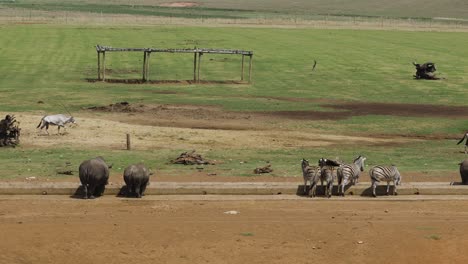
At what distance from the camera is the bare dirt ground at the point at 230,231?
1888cm

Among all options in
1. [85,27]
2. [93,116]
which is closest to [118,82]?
[93,116]

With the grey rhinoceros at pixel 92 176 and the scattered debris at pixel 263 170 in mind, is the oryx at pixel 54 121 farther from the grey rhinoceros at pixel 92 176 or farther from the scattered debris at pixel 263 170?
the grey rhinoceros at pixel 92 176

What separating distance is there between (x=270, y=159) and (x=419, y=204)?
841 centimetres

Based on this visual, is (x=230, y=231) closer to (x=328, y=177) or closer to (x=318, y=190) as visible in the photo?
(x=328, y=177)

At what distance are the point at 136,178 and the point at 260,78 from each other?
40759 mm

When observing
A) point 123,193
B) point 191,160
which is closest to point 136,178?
point 123,193

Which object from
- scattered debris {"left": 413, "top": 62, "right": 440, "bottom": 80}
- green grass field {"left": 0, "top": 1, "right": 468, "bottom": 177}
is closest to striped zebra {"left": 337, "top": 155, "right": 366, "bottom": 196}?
green grass field {"left": 0, "top": 1, "right": 468, "bottom": 177}

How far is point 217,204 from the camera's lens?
23.8 meters

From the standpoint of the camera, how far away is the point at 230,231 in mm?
20672

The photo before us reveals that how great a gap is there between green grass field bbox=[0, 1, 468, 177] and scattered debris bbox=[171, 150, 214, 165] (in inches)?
20.5

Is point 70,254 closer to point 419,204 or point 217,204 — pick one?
point 217,204

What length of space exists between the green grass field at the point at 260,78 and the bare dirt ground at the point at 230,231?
4764mm

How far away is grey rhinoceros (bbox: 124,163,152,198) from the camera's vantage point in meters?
24.0

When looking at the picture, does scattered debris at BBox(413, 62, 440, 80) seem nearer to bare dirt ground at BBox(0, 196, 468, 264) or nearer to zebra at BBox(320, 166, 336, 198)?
bare dirt ground at BBox(0, 196, 468, 264)
